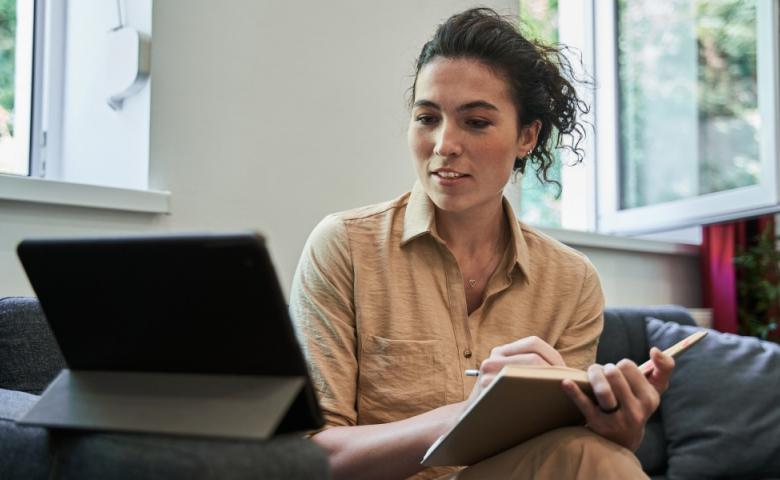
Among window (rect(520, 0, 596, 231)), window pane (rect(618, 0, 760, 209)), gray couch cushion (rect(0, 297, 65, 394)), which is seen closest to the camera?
gray couch cushion (rect(0, 297, 65, 394))

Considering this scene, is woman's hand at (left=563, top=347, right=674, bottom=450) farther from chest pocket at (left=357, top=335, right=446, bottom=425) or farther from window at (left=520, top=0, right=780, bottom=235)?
window at (left=520, top=0, right=780, bottom=235)

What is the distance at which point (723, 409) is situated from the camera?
222cm

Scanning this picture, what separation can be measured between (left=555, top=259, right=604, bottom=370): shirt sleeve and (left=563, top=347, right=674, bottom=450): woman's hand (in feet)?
1.26

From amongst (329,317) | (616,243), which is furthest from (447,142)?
(616,243)

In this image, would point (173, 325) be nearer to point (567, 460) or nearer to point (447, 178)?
point (567, 460)

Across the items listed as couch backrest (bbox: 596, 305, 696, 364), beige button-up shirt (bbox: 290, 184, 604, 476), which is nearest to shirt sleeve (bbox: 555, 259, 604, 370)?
beige button-up shirt (bbox: 290, 184, 604, 476)

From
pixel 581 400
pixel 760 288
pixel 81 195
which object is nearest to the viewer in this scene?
pixel 581 400

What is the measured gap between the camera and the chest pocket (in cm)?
146

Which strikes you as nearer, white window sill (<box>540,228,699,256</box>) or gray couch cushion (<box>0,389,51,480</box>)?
gray couch cushion (<box>0,389,51,480</box>)

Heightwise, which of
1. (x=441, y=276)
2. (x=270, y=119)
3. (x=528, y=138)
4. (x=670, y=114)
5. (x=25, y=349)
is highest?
(x=670, y=114)

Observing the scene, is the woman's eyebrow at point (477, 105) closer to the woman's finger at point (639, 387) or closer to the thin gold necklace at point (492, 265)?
the thin gold necklace at point (492, 265)

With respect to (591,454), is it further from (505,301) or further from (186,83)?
(186,83)

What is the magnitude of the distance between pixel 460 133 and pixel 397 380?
0.45 m

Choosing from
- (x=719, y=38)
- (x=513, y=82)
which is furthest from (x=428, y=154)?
(x=719, y=38)
